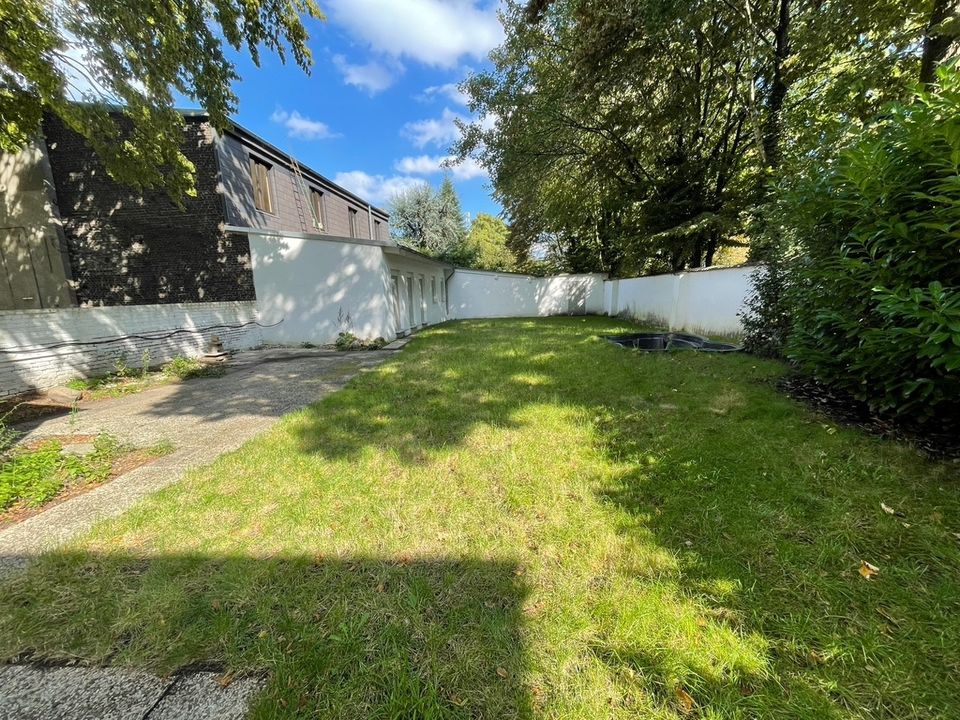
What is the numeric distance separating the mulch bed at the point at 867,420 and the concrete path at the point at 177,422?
5720 millimetres

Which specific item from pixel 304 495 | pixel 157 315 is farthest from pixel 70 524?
pixel 157 315

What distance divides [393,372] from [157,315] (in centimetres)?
587

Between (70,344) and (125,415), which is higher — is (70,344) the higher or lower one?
the higher one

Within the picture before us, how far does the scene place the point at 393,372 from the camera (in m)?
6.27

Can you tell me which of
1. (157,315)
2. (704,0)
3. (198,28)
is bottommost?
(157,315)

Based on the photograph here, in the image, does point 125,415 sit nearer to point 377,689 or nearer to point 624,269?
point 377,689

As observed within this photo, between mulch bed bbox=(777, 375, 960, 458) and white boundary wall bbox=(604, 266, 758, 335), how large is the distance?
3.18 meters

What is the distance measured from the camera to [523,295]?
62.8ft

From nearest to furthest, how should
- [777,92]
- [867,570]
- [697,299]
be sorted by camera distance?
1. [867,570]
2. [697,299]
3. [777,92]

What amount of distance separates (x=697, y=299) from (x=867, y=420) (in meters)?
6.23

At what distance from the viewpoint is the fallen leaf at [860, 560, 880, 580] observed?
1.69 m

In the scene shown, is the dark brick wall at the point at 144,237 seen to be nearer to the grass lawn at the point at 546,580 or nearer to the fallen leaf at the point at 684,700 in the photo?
the grass lawn at the point at 546,580

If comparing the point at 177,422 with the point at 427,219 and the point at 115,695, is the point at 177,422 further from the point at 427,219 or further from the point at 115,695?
the point at 427,219

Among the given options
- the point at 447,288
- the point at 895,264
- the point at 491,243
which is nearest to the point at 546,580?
the point at 895,264
